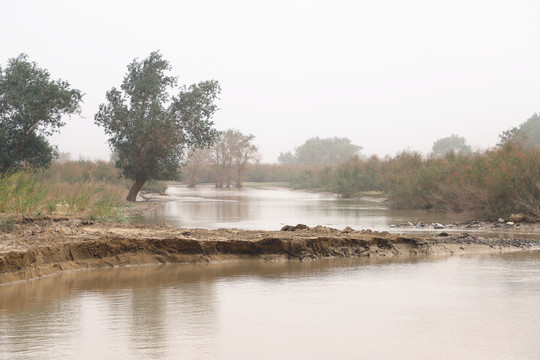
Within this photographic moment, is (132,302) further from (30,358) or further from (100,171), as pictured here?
(100,171)

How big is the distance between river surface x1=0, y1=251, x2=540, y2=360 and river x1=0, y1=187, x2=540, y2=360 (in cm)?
1

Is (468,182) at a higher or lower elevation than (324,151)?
lower

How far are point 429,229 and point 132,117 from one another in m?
17.5

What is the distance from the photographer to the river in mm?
5859

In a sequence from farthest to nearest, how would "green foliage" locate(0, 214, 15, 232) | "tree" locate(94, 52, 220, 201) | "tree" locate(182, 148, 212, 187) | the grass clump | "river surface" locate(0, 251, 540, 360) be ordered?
"tree" locate(182, 148, 212, 187), "tree" locate(94, 52, 220, 201), the grass clump, "green foliage" locate(0, 214, 15, 232), "river surface" locate(0, 251, 540, 360)

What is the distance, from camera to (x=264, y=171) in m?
92.7

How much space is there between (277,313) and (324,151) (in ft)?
491

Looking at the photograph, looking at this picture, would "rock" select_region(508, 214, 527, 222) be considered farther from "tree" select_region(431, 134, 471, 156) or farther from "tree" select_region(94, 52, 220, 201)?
"tree" select_region(431, 134, 471, 156)

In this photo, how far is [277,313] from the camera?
7.42 meters

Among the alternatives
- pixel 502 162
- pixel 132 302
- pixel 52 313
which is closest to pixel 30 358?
pixel 52 313

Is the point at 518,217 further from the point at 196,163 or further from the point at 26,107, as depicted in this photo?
the point at 196,163

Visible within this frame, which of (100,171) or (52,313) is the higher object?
(100,171)

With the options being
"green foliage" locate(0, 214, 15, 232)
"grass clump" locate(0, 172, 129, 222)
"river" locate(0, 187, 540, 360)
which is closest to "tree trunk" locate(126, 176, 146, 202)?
"grass clump" locate(0, 172, 129, 222)

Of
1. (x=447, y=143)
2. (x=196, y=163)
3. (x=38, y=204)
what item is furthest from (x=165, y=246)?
(x=447, y=143)
